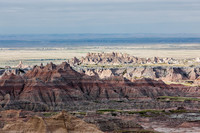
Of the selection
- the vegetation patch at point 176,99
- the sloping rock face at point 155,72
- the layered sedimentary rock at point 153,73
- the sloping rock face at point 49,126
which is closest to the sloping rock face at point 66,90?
the vegetation patch at point 176,99

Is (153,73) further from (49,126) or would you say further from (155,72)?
(49,126)

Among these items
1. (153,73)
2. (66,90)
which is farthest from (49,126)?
(153,73)

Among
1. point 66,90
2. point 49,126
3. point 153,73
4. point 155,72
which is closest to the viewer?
point 49,126

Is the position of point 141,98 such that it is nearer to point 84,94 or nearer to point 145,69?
point 84,94

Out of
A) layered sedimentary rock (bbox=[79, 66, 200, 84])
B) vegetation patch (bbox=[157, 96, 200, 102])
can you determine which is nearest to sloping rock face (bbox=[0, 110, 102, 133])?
vegetation patch (bbox=[157, 96, 200, 102])

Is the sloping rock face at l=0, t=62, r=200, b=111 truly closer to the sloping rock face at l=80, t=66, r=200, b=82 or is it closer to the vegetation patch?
the vegetation patch

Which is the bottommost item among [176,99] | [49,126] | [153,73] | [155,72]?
[176,99]

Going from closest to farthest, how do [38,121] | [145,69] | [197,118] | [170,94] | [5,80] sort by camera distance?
1. [38,121]
2. [197,118]
3. [5,80]
4. [170,94]
5. [145,69]

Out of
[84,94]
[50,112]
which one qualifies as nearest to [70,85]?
[84,94]
